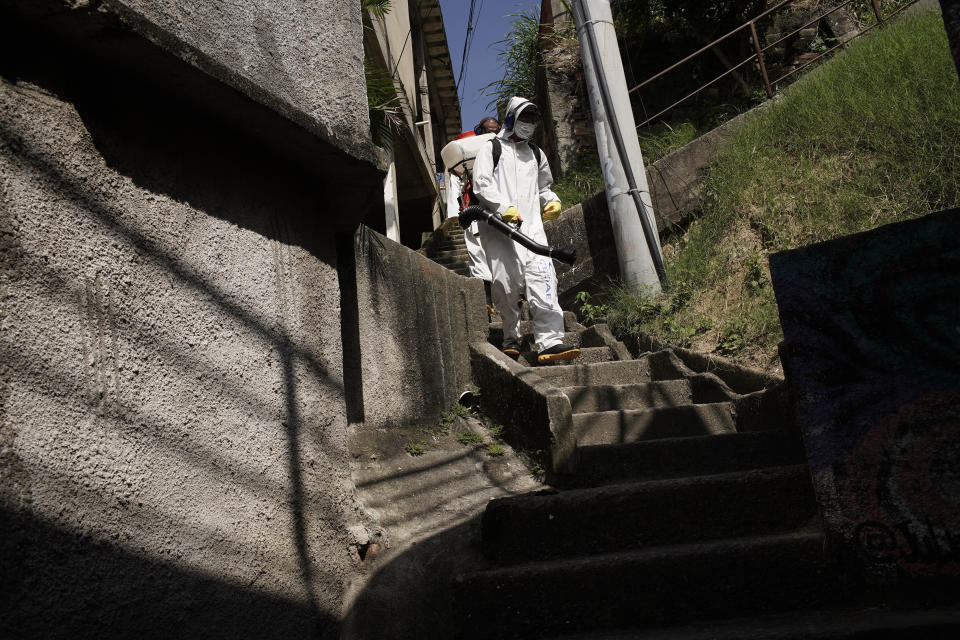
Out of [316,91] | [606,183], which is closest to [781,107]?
[606,183]

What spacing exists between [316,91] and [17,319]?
156 centimetres

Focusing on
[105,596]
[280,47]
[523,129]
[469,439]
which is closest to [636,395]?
[469,439]

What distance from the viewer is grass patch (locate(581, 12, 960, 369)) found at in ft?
17.1

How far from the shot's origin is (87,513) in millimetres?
1788

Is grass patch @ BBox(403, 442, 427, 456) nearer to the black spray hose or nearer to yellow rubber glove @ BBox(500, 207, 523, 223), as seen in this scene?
the black spray hose

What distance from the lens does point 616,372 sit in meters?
5.04

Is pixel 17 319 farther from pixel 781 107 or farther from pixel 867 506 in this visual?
pixel 781 107

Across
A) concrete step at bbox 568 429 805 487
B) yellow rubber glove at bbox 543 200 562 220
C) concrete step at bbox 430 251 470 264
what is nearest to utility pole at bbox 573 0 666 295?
yellow rubber glove at bbox 543 200 562 220

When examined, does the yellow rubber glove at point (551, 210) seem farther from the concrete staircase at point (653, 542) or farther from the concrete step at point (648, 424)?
the concrete staircase at point (653, 542)

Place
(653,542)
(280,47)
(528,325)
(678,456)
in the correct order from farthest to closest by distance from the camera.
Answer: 1. (528,325)
2. (678,456)
3. (653,542)
4. (280,47)

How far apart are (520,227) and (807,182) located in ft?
8.39

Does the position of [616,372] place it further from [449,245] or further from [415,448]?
[449,245]

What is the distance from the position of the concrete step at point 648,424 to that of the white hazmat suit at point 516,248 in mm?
1266

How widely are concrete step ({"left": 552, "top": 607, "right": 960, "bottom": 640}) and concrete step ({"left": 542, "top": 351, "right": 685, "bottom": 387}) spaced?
247 cm
